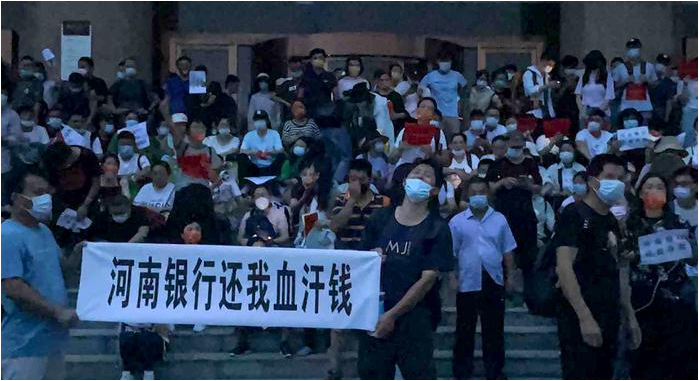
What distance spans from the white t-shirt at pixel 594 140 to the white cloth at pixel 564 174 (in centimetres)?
74

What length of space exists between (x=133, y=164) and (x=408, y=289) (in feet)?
17.8

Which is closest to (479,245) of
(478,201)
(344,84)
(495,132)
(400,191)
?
(478,201)

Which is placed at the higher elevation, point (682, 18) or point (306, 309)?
point (682, 18)

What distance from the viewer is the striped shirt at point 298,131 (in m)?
12.4

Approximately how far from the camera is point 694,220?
8.78 m

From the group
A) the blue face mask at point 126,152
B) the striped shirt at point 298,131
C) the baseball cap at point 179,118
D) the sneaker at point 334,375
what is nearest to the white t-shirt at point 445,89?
the striped shirt at point 298,131

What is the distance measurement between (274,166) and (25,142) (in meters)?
2.57

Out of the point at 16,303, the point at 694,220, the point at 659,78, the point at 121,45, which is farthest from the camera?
the point at 121,45

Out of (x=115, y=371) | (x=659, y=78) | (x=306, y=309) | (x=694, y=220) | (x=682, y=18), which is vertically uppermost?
(x=682, y=18)

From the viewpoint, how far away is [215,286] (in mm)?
8172

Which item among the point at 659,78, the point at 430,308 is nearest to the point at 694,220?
the point at 430,308

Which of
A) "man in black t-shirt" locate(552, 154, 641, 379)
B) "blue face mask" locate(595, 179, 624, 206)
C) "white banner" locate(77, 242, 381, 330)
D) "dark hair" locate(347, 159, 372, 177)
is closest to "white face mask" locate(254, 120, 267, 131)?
"dark hair" locate(347, 159, 372, 177)

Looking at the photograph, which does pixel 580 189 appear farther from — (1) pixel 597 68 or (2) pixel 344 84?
(1) pixel 597 68

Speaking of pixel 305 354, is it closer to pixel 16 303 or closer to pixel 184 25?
pixel 16 303
